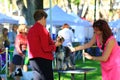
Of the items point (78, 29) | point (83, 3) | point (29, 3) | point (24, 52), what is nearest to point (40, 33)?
point (24, 52)

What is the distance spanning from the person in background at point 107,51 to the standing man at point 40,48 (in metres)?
1.34

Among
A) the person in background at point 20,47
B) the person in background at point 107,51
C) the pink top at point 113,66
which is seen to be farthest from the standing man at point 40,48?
the person in background at point 20,47

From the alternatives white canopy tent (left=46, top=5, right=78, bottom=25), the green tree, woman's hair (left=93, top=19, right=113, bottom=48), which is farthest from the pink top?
white canopy tent (left=46, top=5, right=78, bottom=25)

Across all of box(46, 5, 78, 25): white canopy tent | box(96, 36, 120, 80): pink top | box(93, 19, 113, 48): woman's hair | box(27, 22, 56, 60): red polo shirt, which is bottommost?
box(96, 36, 120, 80): pink top

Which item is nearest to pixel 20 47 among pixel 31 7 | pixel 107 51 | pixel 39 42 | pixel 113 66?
pixel 39 42

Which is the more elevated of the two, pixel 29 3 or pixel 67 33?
pixel 29 3

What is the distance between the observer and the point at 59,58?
10117mm

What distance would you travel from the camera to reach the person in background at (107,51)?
20.4 feet

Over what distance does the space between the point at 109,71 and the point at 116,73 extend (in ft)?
0.37

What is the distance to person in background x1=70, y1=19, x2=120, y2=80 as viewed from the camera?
621cm

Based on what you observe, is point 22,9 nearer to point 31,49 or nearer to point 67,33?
point 67,33

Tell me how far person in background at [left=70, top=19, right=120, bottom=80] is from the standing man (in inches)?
52.9

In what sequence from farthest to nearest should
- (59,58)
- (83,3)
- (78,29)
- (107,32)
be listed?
(83,3), (78,29), (59,58), (107,32)

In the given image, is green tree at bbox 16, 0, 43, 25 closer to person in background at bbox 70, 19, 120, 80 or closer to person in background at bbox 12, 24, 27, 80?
person in background at bbox 12, 24, 27, 80
